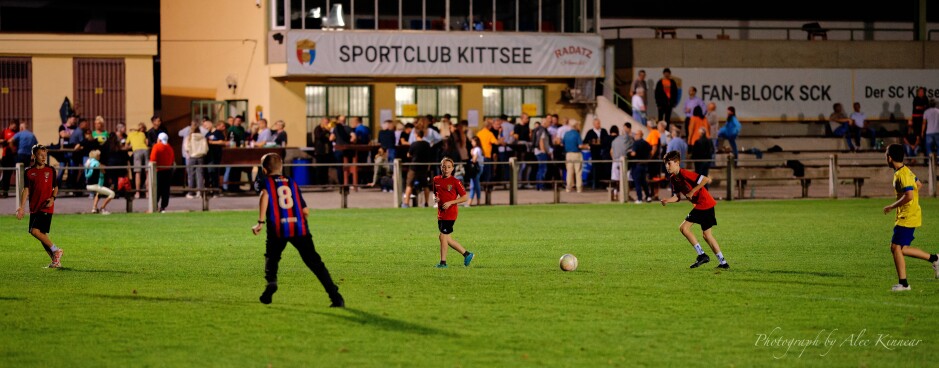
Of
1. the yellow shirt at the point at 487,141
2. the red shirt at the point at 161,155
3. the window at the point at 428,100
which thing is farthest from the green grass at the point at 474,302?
the window at the point at 428,100

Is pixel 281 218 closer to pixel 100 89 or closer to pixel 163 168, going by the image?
pixel 163 168

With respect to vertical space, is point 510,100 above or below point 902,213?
above

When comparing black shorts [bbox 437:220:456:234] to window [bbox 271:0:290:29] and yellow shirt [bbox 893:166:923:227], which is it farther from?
window [bbox 271:0:290:29]

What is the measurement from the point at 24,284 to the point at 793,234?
12443 mm

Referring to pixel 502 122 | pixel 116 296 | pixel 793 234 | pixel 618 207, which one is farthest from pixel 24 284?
pixel 502 122

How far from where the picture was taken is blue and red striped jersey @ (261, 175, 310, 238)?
40.4ft

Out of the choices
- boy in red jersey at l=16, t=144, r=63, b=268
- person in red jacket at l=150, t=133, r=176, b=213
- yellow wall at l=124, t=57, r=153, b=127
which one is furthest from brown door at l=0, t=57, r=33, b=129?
boy in red jersey at l=16, t=144, r=63, b=268

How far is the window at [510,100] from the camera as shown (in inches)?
1581

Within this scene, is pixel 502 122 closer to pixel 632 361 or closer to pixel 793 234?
pixel 793 234

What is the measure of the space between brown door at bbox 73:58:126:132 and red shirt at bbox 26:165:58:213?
930 inches

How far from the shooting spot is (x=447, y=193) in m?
16.4

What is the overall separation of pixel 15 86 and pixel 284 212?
96.9 feet

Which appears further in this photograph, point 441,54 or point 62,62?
point 62,62

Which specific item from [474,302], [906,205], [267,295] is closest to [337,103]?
[474,302]
